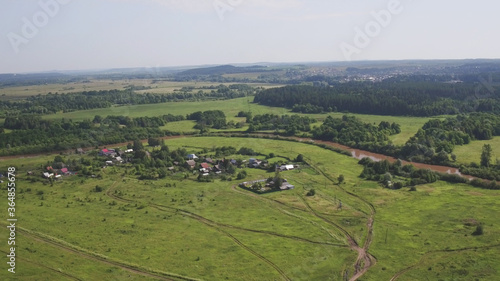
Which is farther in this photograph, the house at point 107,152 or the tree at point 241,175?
the house at point 107,152

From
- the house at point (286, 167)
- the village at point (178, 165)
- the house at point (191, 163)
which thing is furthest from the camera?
the house at point (191, 163)

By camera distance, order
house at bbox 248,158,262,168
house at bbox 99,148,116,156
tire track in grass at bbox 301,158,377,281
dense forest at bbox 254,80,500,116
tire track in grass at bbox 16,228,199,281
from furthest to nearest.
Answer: dense forest at bbox 254,80,500,116
house at bbox 99,148,116,156
house at bbox 248,158,262,168
tire track in grass at bbox 301,158,377,281
tire track in grass at bbox 16,228,199,281

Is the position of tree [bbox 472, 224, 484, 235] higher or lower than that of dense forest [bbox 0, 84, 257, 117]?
lower

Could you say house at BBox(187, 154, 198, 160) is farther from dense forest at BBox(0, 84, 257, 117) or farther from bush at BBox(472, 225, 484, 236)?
dense forest at BBox(0, 84, 257, 117)

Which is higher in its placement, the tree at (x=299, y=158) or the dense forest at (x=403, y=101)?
the dense forest at (x=403, y=101)

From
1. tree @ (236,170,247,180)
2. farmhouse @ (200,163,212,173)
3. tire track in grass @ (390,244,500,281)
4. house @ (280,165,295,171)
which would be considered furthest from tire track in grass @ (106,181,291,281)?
house @ (280,165,295,171)

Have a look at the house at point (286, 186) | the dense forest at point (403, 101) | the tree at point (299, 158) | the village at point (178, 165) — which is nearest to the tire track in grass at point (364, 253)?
the house at point (286, 186)

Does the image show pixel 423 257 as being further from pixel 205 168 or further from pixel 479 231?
pixel 205 168

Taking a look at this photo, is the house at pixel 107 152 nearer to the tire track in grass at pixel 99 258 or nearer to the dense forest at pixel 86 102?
the tire track in grass at pixel 99 258
